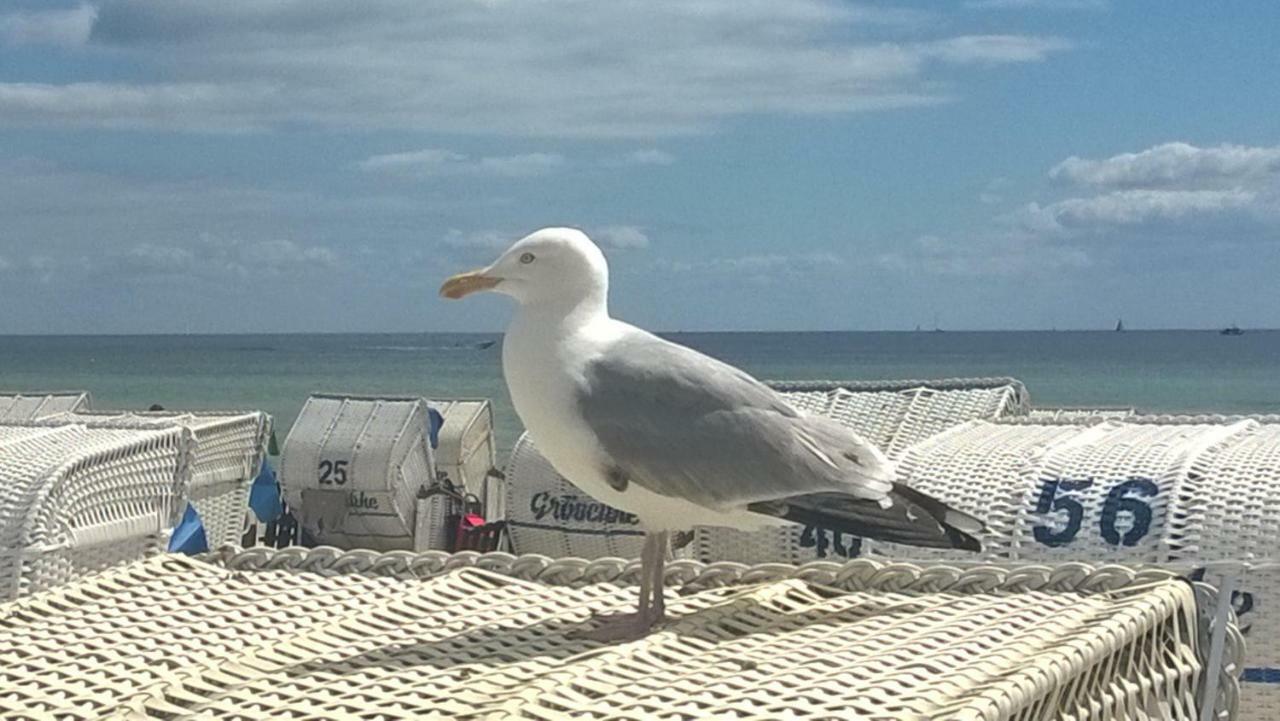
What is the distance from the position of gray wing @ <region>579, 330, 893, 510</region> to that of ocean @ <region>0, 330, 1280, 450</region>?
2797 centimetres

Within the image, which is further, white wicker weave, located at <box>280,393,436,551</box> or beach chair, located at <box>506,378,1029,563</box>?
white wicker weave, located at <box>280,393,436,551</box>

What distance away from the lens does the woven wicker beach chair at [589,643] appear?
2.72 metres

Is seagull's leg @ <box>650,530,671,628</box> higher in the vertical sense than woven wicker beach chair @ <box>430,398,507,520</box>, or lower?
higher

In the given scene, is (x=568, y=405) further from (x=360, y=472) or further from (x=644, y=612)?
(x=360, y=472)

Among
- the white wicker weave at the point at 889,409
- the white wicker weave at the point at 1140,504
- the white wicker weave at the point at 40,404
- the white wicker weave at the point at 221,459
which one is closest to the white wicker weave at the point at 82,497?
the white wicker weave at the point at 221,459

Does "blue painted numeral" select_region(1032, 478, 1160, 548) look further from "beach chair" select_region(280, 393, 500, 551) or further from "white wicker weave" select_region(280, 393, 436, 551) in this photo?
"white wicker weave" select_region(280, 393, 436, 551)

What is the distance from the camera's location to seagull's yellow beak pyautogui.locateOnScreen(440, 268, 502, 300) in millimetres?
3688

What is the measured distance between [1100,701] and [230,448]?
6818mm

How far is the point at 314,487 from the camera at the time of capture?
12.0m

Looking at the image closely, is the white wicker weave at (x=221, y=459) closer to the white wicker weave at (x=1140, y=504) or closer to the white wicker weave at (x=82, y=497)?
the white wicker weave at (x=82, y=497)

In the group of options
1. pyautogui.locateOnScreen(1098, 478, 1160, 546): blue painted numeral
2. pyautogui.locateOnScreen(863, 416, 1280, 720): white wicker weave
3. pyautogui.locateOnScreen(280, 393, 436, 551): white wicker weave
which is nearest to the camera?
pyautogui.locateOnScreen(863, 416, 1280, 720): white wicker weave

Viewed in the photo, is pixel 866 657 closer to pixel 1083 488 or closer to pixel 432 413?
pixel 1083 488

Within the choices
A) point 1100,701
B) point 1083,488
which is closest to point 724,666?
point 1100,701

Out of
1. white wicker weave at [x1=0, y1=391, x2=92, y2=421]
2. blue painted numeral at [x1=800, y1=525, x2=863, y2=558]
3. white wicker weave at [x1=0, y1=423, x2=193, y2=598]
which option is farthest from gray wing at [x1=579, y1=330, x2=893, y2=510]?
white wicker weave at [x1=0, y1=391, x2=92, y2=421]
